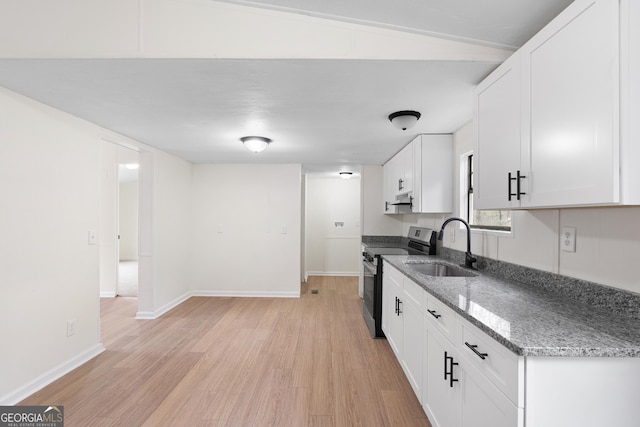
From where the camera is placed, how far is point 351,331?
11.2 feet

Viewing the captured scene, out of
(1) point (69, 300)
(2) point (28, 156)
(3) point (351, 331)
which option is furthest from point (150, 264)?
(3) point (351, 331)

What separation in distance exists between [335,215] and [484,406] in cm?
543

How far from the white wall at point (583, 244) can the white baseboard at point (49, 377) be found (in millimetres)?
3568

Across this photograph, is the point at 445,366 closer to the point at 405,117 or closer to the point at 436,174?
the point at 405,117

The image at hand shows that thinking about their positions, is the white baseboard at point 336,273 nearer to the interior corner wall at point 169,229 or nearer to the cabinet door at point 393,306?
the interior corner wall at point 169,229

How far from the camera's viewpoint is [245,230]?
493 cm

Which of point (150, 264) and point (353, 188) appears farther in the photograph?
point (353, 188)

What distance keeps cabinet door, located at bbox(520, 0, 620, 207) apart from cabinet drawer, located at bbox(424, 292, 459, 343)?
26.1 inches

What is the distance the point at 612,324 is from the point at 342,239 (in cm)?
546

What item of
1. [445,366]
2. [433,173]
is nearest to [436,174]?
[433,173]

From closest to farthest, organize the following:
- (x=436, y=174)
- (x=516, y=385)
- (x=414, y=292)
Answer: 1. (x=516, y=385)
2. (x=414, y=292)
3. (x=436, y=174)

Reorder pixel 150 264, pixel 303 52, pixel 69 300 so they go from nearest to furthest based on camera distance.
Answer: pixel 303 52
pixel 69 300
pixel 150 264

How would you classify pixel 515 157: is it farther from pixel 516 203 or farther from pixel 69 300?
pixel 69 300

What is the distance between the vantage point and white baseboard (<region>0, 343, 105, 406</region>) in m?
2.04
